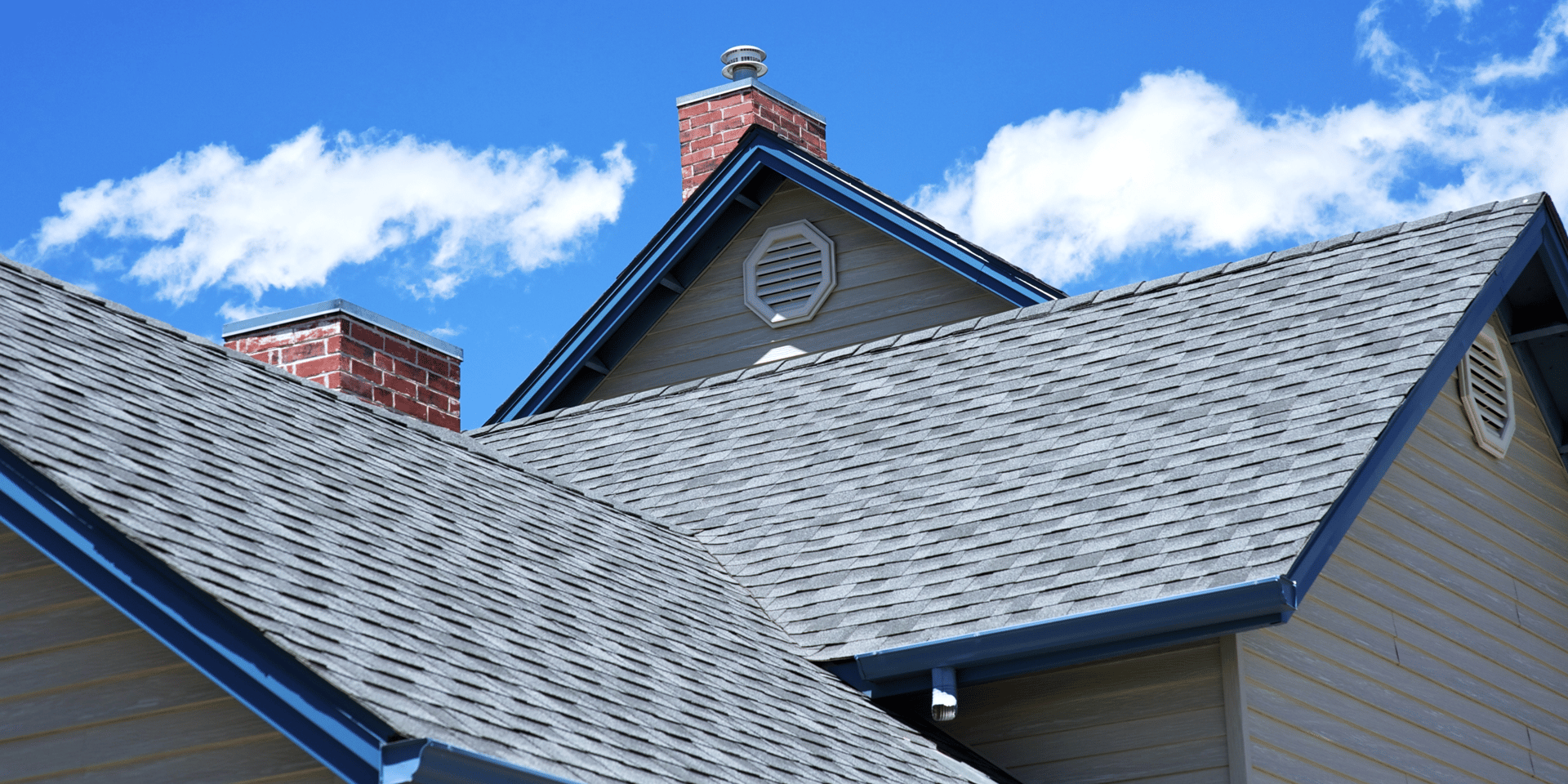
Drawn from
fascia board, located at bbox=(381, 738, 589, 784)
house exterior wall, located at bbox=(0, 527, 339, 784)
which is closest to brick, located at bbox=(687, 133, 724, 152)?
house exterior wall, located at bbox=(0, 527, 339, 784)

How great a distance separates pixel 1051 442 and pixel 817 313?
17.7 ft

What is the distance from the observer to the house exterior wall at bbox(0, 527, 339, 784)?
5.70 m

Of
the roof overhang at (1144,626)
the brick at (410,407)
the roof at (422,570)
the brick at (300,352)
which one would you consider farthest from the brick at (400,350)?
the roof overhang at (1144,626)

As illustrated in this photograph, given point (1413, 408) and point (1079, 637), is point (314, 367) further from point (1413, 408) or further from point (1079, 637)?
point (1413, 408)

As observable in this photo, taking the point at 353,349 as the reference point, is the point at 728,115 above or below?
above

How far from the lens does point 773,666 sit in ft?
28.0

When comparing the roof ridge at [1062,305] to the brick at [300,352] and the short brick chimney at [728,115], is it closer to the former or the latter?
the brick at [300,352]

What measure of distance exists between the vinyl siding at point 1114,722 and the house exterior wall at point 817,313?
632cm

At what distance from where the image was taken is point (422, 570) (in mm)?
7457

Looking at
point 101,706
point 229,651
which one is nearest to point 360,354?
point 101,706

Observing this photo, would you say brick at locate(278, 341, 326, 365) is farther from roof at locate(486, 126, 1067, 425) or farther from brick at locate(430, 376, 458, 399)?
roof at locate(486, 126, 1067, 425)

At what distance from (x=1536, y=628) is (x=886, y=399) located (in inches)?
171

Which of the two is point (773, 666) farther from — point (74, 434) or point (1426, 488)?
point (1426, 488)

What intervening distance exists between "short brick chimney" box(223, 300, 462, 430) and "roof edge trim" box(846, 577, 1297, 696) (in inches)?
210
